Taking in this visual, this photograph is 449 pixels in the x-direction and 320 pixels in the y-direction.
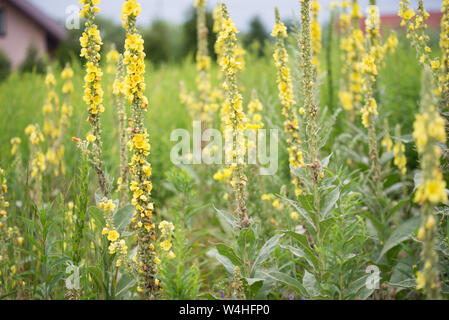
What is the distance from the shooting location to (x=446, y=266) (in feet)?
6.29

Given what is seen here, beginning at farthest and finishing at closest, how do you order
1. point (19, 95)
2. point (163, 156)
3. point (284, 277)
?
point (19, 95) < point (163, 156) < point (284, 277)

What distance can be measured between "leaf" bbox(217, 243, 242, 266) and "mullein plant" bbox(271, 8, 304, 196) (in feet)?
2.08

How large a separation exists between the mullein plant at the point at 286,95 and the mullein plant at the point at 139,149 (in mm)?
844

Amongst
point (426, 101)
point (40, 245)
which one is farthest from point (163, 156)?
point (426, 101)

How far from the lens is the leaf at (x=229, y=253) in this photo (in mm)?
1659

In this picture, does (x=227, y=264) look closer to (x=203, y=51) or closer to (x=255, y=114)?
(x=255, y=114)

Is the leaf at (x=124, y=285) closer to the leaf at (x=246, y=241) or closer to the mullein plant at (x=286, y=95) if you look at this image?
the leaf at (x=246, y=241)

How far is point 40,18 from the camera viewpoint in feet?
69.7

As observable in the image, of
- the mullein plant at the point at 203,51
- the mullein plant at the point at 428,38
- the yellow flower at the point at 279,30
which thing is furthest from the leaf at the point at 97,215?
the mullein plant at the point at 203,51

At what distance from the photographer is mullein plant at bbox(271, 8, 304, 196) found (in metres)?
2.14

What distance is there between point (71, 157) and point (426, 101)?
428 cm

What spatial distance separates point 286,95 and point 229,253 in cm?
103
